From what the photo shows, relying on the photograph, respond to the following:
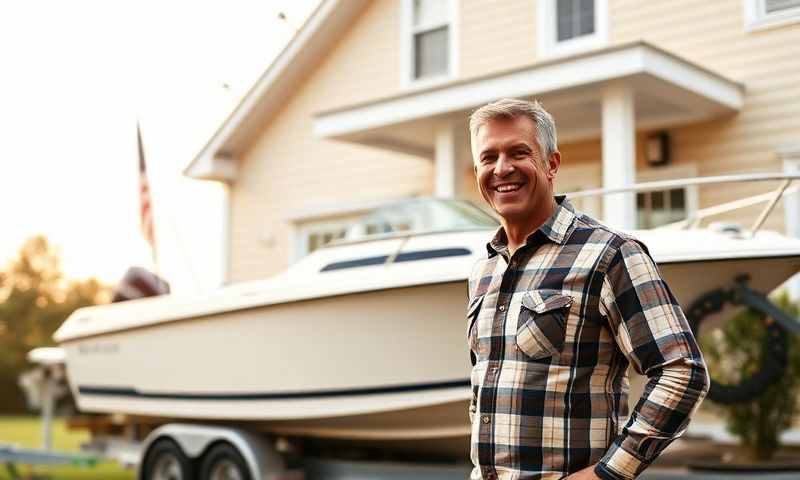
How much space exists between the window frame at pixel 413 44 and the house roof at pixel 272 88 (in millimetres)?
799

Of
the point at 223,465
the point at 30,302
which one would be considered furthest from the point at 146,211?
the point at 30,302

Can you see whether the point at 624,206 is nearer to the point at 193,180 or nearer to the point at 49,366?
the point at 49,366

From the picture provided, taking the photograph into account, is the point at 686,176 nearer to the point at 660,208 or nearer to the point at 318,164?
the point at 660,208

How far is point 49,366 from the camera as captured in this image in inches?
346

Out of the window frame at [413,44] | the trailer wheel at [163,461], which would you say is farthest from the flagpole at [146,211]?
the window frame at [413,44]

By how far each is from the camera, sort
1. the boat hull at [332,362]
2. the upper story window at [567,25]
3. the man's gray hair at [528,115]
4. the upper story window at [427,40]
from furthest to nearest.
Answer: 1. the upper story window at [427,40]
2. the upper story window at [567,25]
3. the boat hull at [332,362]
4. the man's gray hair at [528,115]

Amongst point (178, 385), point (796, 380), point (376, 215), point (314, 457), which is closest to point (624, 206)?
point (796, 380)

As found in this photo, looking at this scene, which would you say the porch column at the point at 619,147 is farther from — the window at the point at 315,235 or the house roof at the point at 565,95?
the window at the point at 315,235

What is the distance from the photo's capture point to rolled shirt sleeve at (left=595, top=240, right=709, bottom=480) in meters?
1.91

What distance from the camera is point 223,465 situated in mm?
6492

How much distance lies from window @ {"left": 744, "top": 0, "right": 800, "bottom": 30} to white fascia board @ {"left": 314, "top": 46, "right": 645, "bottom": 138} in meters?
1.61

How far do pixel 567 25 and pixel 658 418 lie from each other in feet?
27.3

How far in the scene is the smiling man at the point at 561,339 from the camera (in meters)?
1.93

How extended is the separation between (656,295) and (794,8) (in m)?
7.10
